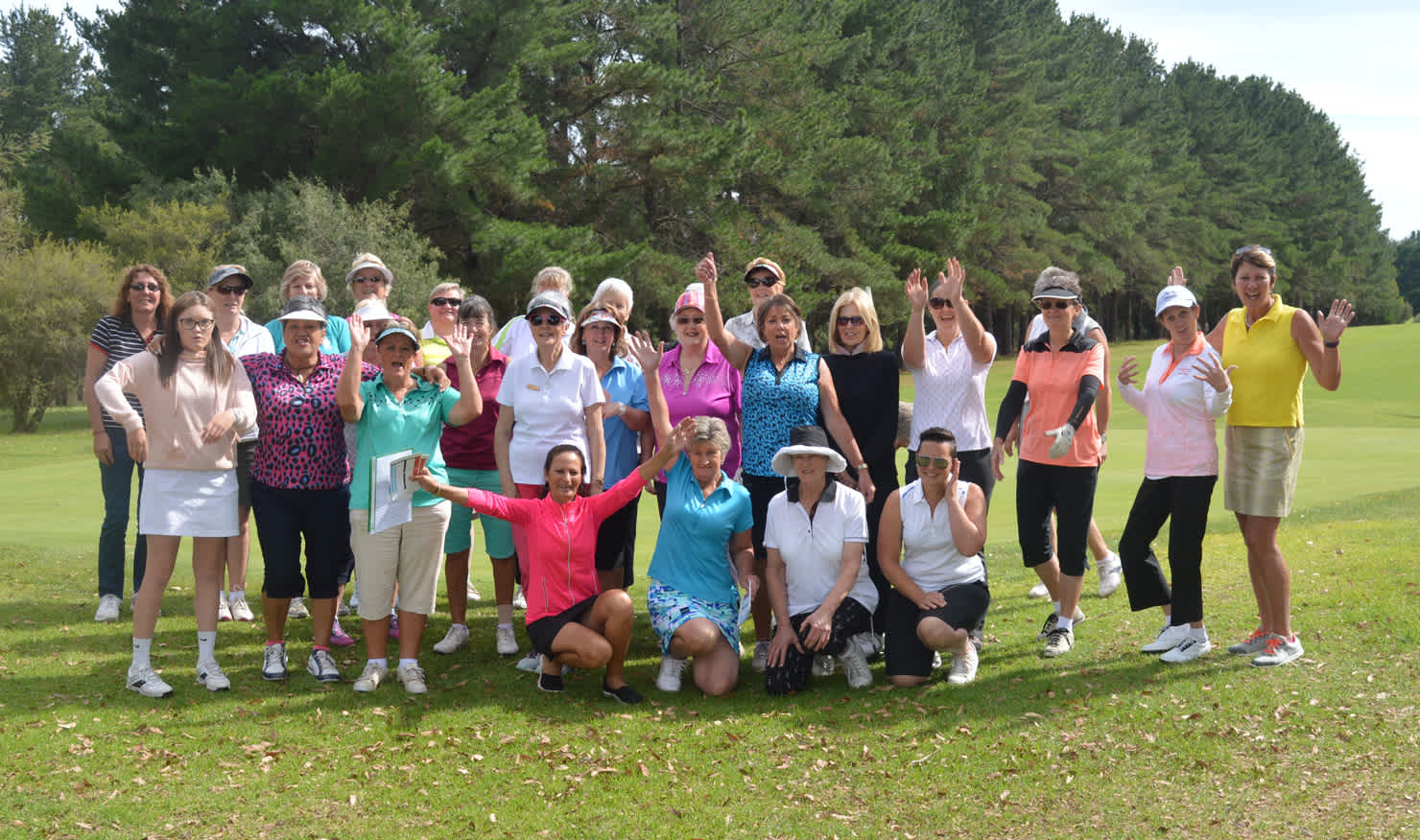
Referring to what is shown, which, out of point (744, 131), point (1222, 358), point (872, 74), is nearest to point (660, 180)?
point (744, 131)

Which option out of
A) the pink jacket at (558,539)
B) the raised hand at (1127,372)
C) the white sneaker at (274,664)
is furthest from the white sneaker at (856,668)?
the white sneaker at (274,664)

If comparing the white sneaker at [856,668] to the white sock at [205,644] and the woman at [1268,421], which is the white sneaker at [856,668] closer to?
the woman at [1268,421]

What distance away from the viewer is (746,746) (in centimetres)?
570

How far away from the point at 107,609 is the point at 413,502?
10.4 ft

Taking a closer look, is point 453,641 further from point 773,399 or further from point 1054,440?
point 1054,440

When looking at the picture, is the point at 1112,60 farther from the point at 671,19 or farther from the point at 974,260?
the point at 671,19

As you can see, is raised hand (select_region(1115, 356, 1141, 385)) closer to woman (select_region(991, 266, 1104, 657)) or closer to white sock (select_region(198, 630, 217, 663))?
woman (select_region(991, 266, 1104, 657))

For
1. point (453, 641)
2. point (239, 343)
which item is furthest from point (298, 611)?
point (239, 343)

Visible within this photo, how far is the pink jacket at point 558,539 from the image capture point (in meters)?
6.54

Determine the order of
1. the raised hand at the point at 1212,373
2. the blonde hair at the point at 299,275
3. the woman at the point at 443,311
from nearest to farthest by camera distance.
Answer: the raised hand at the point at 1212,373
the blonde hair at the point at 299,275
the woman at the point at 443,311

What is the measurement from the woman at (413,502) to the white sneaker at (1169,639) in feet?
14.2

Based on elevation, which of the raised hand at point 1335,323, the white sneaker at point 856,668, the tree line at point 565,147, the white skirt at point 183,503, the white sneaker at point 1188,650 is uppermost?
the tree line at point 565,147

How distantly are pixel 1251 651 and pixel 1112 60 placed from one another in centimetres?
8196

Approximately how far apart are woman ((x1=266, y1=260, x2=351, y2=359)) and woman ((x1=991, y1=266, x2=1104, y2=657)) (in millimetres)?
4534
